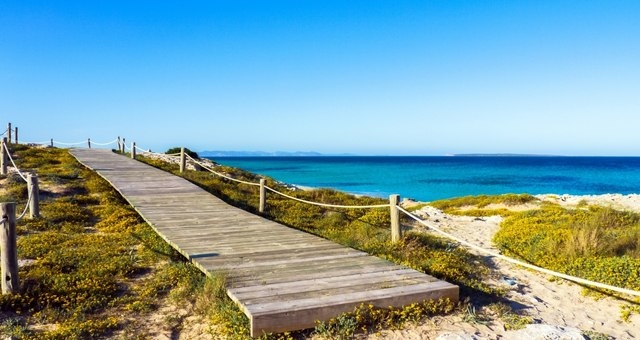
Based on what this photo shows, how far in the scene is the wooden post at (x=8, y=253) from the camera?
6.01m

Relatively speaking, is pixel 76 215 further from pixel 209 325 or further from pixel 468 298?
pixel 468 298

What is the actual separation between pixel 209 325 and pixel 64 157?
905 inches

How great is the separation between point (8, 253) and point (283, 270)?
12.7 ft

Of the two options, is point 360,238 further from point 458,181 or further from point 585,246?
point 458,181

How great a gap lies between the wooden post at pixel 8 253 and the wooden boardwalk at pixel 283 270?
2395 millimetres

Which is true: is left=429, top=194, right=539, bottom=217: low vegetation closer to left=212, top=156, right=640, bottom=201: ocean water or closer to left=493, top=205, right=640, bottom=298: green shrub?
left=493, top=205, right=640, bottom=298: green shrub

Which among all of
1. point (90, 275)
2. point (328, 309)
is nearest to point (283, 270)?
point (328, 309)

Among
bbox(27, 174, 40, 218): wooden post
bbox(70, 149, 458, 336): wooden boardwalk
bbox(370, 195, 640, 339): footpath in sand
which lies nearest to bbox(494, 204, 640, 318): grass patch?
bbox(370, 195, 640, 339): footpath in sand

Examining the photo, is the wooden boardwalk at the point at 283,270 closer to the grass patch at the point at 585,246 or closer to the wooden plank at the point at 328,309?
the wooden plank at the point at 328,309

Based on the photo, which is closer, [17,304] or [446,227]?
[17,304]

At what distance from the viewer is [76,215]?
11039mm

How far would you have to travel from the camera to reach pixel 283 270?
636 cm

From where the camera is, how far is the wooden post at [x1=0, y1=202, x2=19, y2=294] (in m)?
6.01

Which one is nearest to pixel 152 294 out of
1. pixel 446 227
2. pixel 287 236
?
pixel 287 236
